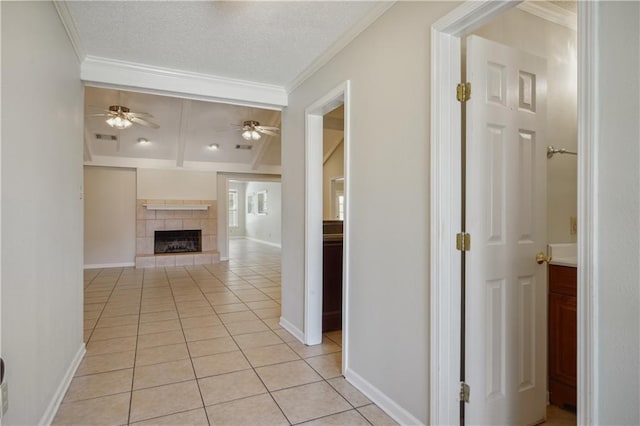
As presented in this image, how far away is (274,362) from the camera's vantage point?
276 cm

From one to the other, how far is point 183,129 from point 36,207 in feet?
16.7

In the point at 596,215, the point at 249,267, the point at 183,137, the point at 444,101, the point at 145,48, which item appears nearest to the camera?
the point at 596,215

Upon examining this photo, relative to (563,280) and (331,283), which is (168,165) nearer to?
(331,283)

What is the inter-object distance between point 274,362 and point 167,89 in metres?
2.52

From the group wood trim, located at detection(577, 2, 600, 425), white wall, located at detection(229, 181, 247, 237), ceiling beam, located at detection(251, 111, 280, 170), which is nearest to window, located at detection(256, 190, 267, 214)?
white wall, located at detection(229, 181, 247, 237)

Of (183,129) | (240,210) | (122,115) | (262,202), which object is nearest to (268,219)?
(262,202)

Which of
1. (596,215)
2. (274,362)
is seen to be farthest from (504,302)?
(274,362)

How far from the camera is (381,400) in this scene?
83.1 inches

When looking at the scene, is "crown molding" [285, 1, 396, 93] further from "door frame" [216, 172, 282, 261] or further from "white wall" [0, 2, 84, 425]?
"door frame" [216, 172, 282, 261]

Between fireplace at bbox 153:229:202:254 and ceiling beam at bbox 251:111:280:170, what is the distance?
208 cm

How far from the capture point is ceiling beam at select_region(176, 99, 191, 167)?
576 centimetres

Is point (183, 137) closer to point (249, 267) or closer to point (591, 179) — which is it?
point (249, 267)

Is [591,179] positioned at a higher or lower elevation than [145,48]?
lower

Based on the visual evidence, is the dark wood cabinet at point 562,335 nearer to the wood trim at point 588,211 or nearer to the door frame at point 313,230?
the wood trim at point 588,211
